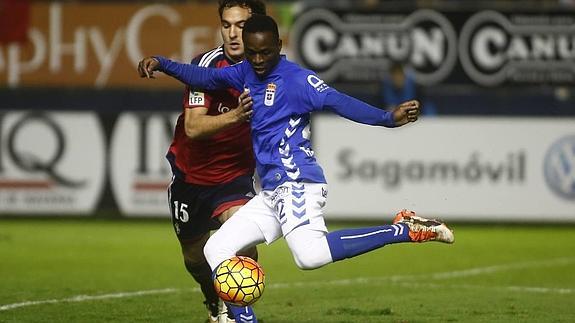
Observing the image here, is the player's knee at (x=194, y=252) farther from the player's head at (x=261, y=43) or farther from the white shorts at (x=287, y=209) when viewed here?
the player's head at (x=261, y=43)

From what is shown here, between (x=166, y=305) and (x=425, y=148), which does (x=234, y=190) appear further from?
(x=425, y=148)

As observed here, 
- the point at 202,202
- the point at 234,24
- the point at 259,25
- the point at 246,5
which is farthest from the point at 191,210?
the point at 259,25

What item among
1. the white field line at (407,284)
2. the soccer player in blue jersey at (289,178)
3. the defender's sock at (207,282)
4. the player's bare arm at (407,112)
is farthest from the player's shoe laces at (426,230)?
the white field line at (407,284)

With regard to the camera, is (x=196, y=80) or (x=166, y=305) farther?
(x=166, y=305)

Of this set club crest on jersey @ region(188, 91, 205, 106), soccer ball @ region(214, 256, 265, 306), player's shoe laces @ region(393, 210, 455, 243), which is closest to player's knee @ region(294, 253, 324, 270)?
soccer ball @ region(214, 256, 265, 306)

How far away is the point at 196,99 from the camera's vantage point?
26.8 ft

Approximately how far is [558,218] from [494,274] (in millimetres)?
5158

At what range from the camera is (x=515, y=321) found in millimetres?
8914

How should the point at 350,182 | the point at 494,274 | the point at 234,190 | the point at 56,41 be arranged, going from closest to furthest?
the point at 234,190 < the point at 494,274 < the point at 350,182 < the point at 56,41

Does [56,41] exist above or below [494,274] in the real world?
above

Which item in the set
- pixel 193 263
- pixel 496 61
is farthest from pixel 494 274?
pixel 496 61

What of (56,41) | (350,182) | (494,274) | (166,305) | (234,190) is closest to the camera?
(234,190)

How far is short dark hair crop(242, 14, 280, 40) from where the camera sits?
7.50m

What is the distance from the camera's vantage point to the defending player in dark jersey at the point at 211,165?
826 cm
